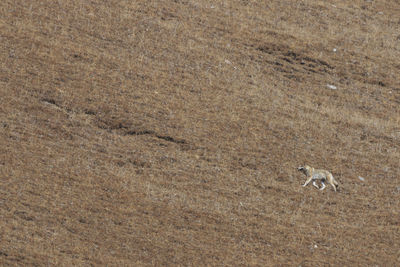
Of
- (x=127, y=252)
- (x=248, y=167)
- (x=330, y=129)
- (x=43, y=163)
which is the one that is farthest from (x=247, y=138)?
(x=43, y=163)

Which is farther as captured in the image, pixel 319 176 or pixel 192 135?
pixel 192 135

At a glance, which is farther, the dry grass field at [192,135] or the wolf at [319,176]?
the wolf at [319,176]

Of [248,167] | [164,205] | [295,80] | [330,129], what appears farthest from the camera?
[295,80]

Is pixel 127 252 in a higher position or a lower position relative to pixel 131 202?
lower

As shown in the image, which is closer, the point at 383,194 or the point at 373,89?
the point at 383,194

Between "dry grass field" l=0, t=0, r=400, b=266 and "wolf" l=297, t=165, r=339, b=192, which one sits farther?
"wolf" l=297, t=165, r=339, b=192

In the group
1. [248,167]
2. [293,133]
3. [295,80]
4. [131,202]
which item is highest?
[295,80]

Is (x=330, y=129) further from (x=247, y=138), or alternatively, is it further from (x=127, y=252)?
Result: (x=127, y=252)

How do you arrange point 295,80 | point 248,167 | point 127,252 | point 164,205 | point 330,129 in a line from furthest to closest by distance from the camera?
point 295,80, point 330,129, point 248,167, point 164,205, point 127,252
